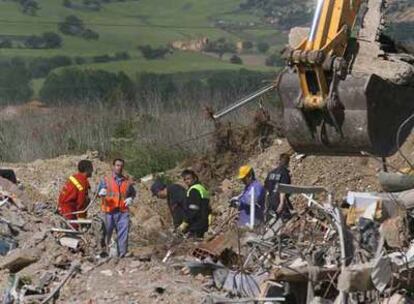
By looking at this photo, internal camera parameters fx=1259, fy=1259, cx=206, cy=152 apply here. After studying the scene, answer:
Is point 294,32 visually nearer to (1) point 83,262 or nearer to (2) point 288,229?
(2) point 288,229

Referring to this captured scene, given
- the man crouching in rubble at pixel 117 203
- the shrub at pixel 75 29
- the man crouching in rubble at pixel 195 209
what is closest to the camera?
the man crouching in rubble at pixel 117 203

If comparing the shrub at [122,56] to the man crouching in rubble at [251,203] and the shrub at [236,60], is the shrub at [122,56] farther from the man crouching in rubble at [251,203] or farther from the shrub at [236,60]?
the man crouching in rubble at [251,203]

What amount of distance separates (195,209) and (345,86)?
222 inches

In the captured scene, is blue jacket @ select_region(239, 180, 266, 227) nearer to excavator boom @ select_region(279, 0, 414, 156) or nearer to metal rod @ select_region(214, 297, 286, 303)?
excavator boom @ select_region(279, 0, 414, 156)

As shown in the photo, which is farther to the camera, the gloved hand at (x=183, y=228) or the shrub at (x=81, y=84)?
the shrub at (x=81, y=84)

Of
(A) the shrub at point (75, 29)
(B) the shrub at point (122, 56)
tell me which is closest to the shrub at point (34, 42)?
(A) the shrub at point (75, 29)

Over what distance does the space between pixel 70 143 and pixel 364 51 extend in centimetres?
2447

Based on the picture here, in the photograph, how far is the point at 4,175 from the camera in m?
22.1

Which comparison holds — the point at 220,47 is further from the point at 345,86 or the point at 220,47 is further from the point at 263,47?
the point at 345,86

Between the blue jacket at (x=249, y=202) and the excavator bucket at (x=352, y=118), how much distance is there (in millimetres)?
3695

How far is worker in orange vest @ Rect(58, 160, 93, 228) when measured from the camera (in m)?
17.2

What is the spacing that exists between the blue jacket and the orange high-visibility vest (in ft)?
5.03

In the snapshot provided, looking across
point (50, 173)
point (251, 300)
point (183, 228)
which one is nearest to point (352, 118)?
point (251, 300)

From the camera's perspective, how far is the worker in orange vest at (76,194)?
17219mm
